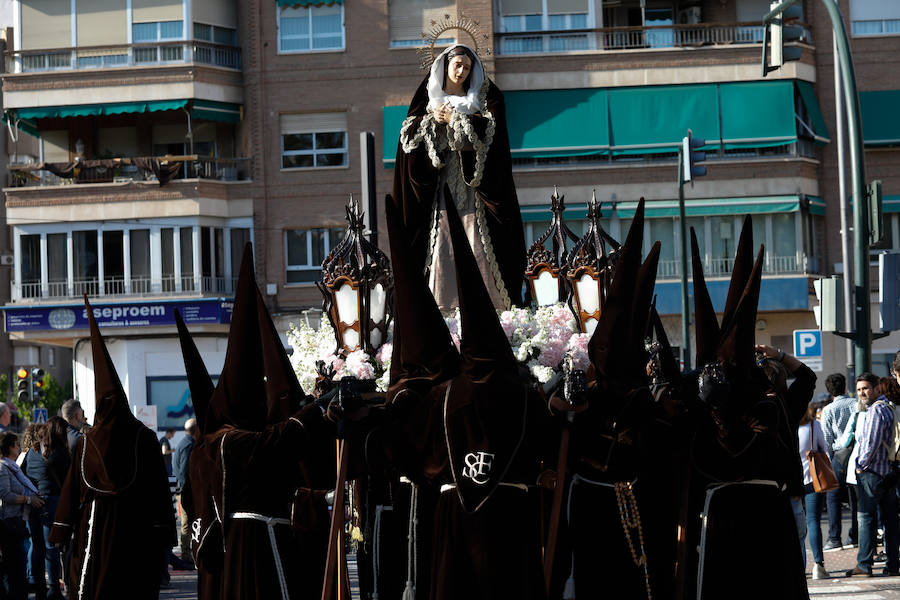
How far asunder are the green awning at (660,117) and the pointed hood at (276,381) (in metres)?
28.6

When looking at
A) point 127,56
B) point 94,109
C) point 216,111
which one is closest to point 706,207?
point 216,111

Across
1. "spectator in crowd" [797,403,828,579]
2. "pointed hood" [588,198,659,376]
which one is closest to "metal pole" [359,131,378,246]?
"spectator in crowd" [797,403,828,579]

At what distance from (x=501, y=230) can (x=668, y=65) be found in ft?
88.6

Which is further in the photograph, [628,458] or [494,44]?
[494,44]

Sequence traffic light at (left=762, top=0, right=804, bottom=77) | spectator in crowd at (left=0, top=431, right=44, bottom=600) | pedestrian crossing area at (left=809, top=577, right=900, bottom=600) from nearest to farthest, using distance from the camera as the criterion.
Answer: pedestrian crossing area at (left=809, top=577, right=900, bottom=600), spectator in crowd at (left=0, top=431, right=44, bottom=600), traffic light at (left=762, top=0, right=804, bottom=77)

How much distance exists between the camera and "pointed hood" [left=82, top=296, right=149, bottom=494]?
1068cm

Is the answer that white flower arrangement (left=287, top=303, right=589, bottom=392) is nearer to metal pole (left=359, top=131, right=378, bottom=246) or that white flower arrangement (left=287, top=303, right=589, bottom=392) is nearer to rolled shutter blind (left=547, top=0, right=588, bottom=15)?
metal pole (left=359, top=131, right=378, bottom=246)

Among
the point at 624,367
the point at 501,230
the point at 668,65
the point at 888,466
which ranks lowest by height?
the point at 888,466

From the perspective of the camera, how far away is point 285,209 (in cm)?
3738

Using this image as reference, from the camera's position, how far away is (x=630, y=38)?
3756 centimetres

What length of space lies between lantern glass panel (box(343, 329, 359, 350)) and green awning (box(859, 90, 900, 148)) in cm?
2854

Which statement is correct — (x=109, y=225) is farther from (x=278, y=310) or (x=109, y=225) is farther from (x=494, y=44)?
(x=494, y=44)

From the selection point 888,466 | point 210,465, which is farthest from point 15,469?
point 888,466

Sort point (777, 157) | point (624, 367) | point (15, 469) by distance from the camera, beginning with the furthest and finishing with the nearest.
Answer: point (777, 157)
point (15, 469)
point (624, 367)
